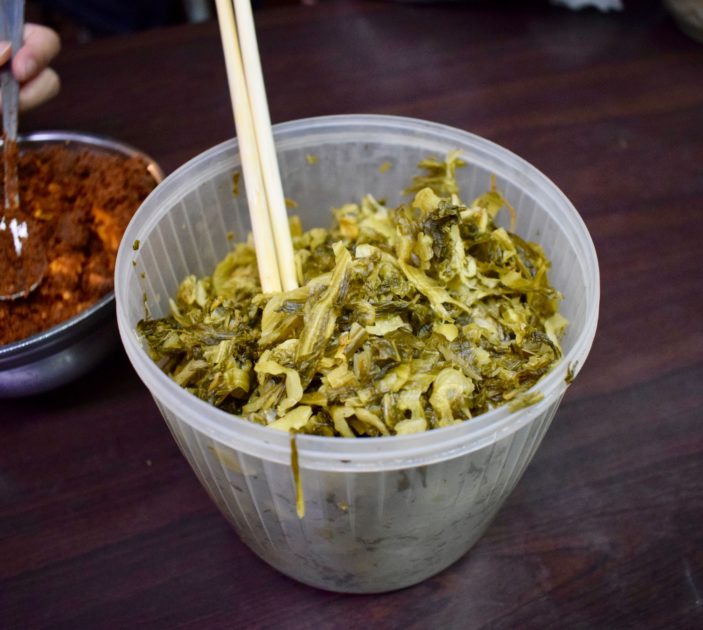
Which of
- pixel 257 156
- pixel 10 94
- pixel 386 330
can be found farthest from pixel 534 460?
pixel 10 94

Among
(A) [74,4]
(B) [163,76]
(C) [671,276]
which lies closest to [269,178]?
(C) [671,276]

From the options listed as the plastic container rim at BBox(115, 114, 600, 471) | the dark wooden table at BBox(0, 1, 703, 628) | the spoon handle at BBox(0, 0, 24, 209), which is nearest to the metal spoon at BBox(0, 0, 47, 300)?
the spoon handle at BBox(0, 0, 24, 209)

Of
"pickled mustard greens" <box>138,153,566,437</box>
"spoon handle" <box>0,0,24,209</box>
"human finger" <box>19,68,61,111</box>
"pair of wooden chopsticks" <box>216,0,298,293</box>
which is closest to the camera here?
"pickled mustard greens" <box>138,153,566,437</box>

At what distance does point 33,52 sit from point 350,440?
0.89 m

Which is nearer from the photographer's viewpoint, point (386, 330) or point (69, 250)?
point (386, 330)

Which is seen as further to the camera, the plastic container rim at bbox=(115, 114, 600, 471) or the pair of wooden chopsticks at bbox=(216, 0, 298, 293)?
the pair of wooden chopsticks at bbox=(216, 0, 298, 293)

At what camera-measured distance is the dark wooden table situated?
733 millimetres

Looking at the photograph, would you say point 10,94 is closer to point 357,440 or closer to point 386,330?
point 386,330

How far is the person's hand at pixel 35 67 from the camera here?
103cm

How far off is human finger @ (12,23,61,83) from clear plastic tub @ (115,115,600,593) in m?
0.41

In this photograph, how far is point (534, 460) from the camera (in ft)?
2.79

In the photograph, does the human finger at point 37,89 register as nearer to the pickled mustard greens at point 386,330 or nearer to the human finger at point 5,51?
the human finger at point 5,51

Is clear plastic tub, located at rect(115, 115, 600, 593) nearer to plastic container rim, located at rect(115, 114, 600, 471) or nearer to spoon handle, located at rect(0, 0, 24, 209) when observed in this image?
plastic container rim, located at rect(115, 114, 600, 471)

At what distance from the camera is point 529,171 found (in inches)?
31.9
